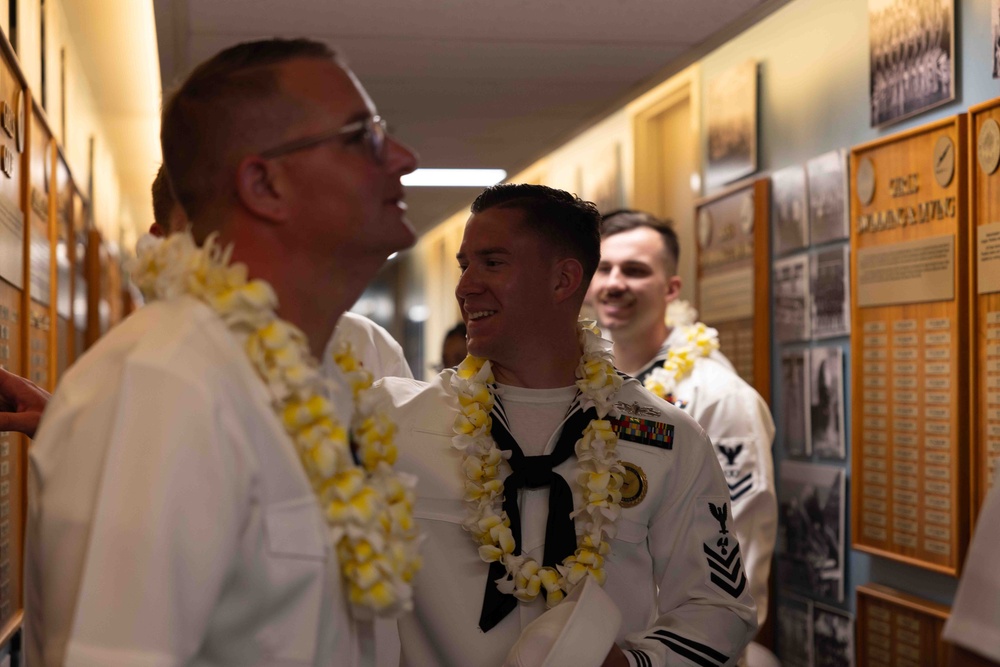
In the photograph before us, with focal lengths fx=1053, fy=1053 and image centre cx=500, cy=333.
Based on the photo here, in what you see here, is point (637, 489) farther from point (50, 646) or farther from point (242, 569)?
point (50, 646)

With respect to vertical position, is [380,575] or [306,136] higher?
[306,136]

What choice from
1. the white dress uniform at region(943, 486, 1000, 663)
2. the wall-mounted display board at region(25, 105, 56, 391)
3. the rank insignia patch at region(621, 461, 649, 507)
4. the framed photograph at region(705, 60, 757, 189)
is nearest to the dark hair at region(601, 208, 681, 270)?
the framed photograph at region(705, 60, 757, 189)

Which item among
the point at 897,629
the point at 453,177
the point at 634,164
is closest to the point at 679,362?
the point at 897,629

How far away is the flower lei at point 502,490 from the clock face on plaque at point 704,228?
10.4ft

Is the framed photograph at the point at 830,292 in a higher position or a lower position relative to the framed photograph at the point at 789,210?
lower

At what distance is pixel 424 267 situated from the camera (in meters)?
14.4

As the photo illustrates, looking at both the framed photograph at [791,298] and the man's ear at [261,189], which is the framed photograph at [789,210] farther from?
the man's ear at [261,189]

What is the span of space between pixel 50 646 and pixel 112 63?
19.4 ft

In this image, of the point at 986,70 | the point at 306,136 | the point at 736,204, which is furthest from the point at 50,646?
the point at 736,204

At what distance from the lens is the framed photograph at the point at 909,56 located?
3674 mm

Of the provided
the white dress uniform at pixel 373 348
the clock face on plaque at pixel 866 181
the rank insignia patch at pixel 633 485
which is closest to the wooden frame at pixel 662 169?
the clock face on plaque at pixel 866 181

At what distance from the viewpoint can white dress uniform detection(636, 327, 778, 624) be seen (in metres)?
3.98

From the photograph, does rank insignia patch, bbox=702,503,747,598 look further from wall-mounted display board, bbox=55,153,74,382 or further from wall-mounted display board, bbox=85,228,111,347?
wall-mounted display board, bbox=85,228,111,347

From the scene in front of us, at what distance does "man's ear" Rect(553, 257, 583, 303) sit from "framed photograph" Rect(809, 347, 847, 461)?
75.9 inches
